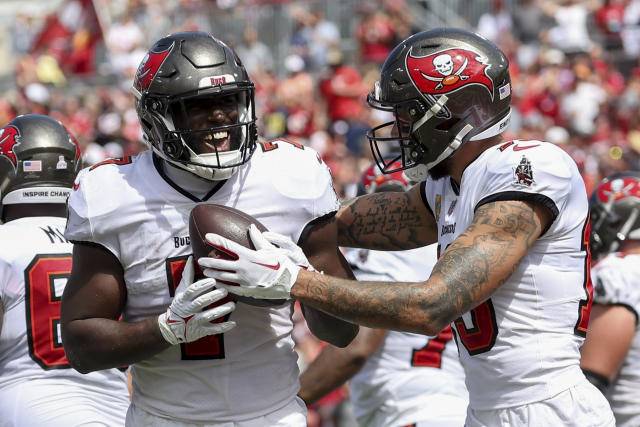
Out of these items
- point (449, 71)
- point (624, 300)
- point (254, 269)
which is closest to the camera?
point (254, 269)

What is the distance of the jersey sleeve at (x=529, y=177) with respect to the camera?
306 cm

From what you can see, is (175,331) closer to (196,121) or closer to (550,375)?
(196,121)

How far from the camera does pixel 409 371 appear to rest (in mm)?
4637

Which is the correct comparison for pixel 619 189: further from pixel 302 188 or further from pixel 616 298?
pixel 302 188

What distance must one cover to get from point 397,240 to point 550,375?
0.88 meters

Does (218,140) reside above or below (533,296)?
above

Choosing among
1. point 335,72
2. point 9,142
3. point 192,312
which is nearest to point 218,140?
point 192,312

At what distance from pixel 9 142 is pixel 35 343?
96 cm

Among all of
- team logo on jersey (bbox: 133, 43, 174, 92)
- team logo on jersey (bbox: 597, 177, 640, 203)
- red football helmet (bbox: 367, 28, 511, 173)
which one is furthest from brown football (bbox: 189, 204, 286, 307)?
team logo on jersey (bbox: 597, 177, 640, 203)

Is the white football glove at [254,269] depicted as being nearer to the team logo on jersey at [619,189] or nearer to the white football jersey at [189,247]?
the white football jersey at [189,247]

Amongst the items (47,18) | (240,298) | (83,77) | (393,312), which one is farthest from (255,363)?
(47,18)

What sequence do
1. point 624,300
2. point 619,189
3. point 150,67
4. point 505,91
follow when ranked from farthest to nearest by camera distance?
point 619,189 < point 624,300 < point 505,91 < point 150,67

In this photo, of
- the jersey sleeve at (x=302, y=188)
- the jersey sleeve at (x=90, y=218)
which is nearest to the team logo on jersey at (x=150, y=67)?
the jersey sleeve at (x=90, y=218)

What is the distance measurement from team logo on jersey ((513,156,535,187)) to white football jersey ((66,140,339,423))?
61cm
